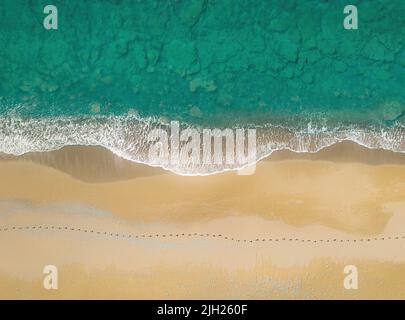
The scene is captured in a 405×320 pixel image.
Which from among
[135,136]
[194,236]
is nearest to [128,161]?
[135,136]

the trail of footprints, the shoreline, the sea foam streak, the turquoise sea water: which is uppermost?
Answer: the turquoise sea water

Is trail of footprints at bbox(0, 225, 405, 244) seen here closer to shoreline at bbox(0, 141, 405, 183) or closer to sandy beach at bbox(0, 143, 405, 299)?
sandy beach at bbox(0, 143, 405, 299)

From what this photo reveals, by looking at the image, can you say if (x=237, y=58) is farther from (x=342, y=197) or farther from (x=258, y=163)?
(x=342, y=197)

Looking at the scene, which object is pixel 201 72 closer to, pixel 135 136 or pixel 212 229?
pixel 135 136

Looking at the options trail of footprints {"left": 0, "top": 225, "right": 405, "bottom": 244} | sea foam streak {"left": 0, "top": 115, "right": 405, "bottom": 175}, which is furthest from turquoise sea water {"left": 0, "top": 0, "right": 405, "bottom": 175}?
trail of footprints {"left": 0, "top": 225, "right": 405, "bottom": 244}

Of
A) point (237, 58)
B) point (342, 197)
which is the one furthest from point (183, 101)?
point (342, 197)

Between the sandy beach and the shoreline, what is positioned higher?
the shoreline
